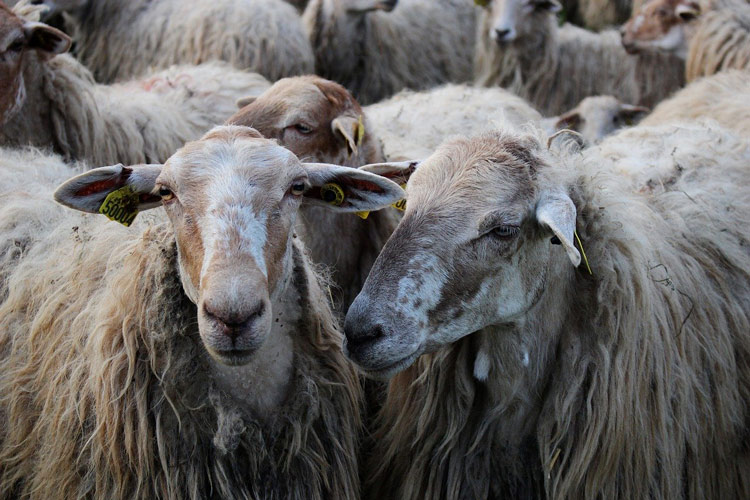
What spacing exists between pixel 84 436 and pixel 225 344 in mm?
803

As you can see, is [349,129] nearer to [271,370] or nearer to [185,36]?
[271,370]

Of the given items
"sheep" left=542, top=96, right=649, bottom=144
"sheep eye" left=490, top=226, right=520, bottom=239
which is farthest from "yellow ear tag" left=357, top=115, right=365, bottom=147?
"sheep" left=542, top=96, right=649, bottom=144

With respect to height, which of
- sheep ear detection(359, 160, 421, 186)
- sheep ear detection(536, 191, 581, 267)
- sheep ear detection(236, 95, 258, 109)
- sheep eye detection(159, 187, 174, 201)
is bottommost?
sheep ear detection(236, 95, 258, 109)

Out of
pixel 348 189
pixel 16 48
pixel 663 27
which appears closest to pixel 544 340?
pixel 348 189

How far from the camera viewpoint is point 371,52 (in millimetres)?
7730

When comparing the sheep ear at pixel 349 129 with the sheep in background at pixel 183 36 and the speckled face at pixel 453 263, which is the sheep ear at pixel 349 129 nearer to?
the speckled face at pixel 453 263

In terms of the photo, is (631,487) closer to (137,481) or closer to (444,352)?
(444,352)

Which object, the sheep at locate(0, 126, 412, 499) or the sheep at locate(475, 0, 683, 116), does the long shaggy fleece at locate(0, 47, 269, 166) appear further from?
the sheep at locate(475, 0, 683, 116)

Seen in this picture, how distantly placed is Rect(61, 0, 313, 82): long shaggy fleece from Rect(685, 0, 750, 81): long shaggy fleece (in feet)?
9.88

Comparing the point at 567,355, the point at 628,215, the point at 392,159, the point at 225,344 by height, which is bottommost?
the point at 392,159

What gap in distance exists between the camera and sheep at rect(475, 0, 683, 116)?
7.45 meters

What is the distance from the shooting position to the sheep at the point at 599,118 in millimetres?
6664

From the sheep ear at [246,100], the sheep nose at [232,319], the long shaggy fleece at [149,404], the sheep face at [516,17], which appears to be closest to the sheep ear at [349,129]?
the sheep ear at [246,100]

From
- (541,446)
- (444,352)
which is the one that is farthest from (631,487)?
(444,352)
